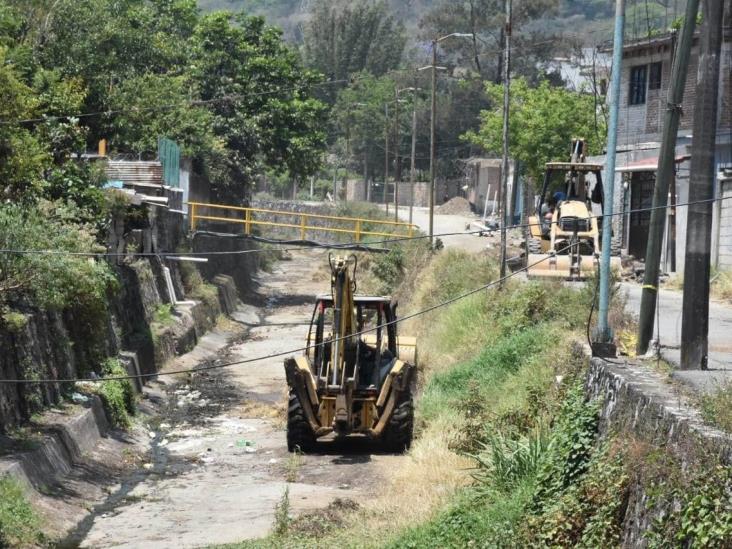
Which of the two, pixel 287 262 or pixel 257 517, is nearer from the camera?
pixel 257 517

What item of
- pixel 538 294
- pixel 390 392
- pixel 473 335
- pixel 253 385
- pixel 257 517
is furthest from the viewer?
pixel 253 385

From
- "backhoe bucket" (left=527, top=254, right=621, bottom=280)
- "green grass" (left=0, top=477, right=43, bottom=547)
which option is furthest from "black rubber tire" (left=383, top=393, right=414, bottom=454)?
"backhoe bucket" (left=527, top=254, right=621, bottom=280)

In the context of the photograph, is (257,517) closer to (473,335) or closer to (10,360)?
(10,360)

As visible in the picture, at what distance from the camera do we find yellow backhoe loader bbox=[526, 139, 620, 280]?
33094 millimetres

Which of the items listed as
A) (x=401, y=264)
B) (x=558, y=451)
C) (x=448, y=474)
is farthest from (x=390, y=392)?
(x=401, y=264)

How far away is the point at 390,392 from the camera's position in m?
24.6

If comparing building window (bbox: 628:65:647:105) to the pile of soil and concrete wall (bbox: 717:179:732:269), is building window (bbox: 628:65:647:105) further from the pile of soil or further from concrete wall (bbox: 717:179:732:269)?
the pile of soil

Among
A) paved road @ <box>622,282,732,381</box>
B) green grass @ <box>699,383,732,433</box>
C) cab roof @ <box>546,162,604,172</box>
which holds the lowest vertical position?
paved road @ <box>622,282,732,381</box>

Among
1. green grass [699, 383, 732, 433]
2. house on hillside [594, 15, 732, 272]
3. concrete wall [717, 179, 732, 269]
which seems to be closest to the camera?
green grass [699, 383, 732, 433]

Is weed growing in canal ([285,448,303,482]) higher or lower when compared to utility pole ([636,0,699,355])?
lower

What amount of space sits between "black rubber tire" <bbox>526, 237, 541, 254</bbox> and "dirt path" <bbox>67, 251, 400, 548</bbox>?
806cm

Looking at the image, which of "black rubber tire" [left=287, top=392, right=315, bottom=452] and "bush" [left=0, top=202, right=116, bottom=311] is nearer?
"bush" [left=0, top=202, right=116, bottom=311]

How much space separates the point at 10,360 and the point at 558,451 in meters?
10.6

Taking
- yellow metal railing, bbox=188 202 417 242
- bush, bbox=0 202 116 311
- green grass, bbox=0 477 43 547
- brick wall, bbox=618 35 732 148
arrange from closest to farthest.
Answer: green grass, bbox=0 477 43 547
bush, bbox=0 202 116 311
brick wall, bbox=618 35 732 148
yellow metal railing, bbox=188 202 417 242
